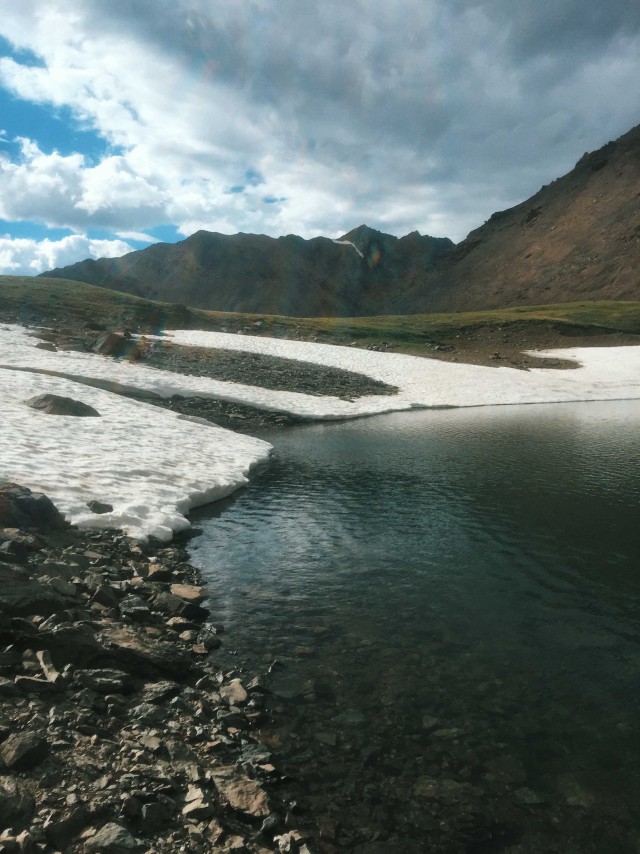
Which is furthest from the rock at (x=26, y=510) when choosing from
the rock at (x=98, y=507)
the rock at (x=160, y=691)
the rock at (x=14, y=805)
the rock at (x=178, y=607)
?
the rock at (x=14, y=805)

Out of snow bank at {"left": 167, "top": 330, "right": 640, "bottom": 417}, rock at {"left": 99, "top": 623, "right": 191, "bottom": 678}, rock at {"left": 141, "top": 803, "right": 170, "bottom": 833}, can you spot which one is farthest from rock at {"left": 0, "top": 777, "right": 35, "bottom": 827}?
snow bank at {"left": 167, "top": 330, "right": 640, "bottom": 417}

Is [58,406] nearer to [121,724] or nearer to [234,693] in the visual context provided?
[234,693]

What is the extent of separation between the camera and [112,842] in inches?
203

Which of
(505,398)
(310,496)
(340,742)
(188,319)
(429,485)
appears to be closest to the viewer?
(340,742)

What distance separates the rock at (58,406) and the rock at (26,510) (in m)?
10.9

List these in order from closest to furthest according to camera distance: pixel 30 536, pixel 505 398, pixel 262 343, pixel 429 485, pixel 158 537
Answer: pixel 30 536 → pixel 158 537 → pixel 429 485 → pixel 505 398 → pixel 262 343

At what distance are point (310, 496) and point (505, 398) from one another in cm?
3648

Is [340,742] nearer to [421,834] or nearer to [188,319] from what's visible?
[421,834]

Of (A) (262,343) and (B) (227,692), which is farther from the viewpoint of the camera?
(A) (262,343)

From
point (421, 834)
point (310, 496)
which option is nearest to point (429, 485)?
point (310, 496)

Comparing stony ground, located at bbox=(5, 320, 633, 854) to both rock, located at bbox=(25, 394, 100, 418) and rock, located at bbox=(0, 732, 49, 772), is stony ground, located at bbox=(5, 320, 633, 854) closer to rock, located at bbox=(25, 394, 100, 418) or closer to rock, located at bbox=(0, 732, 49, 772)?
rock, located at bbox=(0, 732, 49, 772)

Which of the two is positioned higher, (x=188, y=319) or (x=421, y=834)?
(x=188, y=319)

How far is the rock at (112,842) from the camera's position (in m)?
5.11

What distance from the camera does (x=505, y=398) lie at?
168ft
